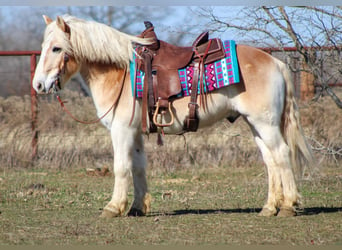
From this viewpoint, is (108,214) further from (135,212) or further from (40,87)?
(40,87)

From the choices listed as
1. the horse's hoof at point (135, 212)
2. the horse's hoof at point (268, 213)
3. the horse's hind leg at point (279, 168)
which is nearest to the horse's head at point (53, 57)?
the horse's hoof at point (135, 212)

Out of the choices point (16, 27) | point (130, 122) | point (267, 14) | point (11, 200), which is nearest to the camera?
point (130, 122)

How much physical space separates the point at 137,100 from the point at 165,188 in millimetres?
2730

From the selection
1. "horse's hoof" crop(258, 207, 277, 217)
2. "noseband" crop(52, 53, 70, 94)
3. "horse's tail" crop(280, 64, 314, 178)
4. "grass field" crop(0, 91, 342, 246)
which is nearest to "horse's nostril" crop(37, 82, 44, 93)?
"noseband" crop(52, 53, 70, 94)

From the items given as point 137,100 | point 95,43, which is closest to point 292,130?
point 137,100

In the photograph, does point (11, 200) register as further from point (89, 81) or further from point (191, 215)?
point (191, 215)

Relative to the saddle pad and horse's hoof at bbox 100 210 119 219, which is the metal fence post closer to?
horse's hoof at bbox 100 210 119 219

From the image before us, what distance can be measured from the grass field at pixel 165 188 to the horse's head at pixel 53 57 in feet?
5.06

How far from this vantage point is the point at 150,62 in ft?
20.0

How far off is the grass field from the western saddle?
3.67 ft

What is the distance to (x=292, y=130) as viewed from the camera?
20.2ft

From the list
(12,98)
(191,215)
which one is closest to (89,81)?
(191,215)

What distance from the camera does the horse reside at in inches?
235

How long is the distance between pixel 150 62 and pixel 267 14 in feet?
9.54
